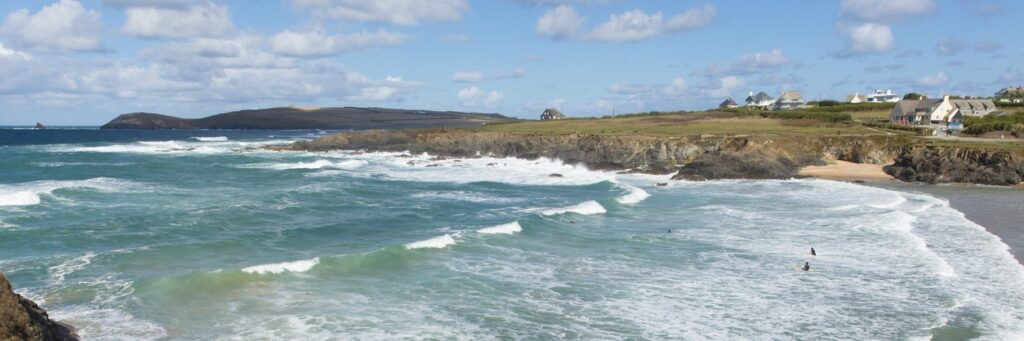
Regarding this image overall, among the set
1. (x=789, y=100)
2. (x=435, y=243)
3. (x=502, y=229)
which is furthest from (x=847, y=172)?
(x=789, y=100)

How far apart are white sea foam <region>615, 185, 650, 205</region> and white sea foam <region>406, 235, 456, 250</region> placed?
13269 millimetres

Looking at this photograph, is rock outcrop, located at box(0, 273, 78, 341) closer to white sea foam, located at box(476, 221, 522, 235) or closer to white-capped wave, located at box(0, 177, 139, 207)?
white sea foam, located at box(476, 221, 522, 235)

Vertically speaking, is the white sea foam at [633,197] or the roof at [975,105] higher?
the roof at [975,105]

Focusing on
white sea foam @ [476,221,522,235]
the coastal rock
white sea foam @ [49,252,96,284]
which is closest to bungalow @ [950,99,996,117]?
the coastal rock

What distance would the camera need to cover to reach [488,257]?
934 inches

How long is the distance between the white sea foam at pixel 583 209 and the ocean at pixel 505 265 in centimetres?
18

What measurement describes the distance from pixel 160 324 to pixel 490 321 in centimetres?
696

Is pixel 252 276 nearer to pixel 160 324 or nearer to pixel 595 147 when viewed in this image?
pixel 160 324

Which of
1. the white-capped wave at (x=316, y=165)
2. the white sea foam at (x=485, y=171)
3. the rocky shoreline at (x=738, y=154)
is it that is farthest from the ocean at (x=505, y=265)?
the white-capped wave at (x=316, y=165)

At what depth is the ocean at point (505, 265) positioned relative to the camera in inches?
657

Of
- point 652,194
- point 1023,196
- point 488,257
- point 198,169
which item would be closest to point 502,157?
point 198,169

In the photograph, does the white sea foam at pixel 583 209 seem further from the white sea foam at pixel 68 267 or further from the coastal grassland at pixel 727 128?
the coastal grassland at pixel 727 128

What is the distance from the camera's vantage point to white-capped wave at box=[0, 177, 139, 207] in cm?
3434

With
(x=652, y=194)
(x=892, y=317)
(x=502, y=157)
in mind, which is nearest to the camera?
(x=892, y=317)
